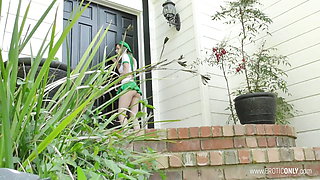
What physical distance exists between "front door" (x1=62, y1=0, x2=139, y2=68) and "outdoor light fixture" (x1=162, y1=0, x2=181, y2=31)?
0.47 meters

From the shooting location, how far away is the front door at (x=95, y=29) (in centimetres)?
342

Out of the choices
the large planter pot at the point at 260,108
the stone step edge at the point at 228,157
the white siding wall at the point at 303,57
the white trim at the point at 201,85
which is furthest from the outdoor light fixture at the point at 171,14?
the stone step edge at the point at 228,157

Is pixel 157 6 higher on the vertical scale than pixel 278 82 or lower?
higher

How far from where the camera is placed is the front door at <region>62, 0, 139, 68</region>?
3.42 metres

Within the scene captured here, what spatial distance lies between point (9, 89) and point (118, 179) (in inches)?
13.2

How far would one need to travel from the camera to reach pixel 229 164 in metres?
1.59

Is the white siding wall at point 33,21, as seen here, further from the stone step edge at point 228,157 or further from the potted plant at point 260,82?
the stone step edge at point 228,157

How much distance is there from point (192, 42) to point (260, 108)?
1.29 metres

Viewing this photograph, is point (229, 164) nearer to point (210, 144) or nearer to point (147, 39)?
point (210, 144)

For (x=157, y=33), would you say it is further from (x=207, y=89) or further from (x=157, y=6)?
(x=207, y=89)

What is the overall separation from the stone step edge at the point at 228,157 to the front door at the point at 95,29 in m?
1.97

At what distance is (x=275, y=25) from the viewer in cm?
311

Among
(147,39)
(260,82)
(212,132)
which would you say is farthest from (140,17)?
(212,132)

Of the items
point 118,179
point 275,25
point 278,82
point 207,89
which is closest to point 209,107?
point 207,89
